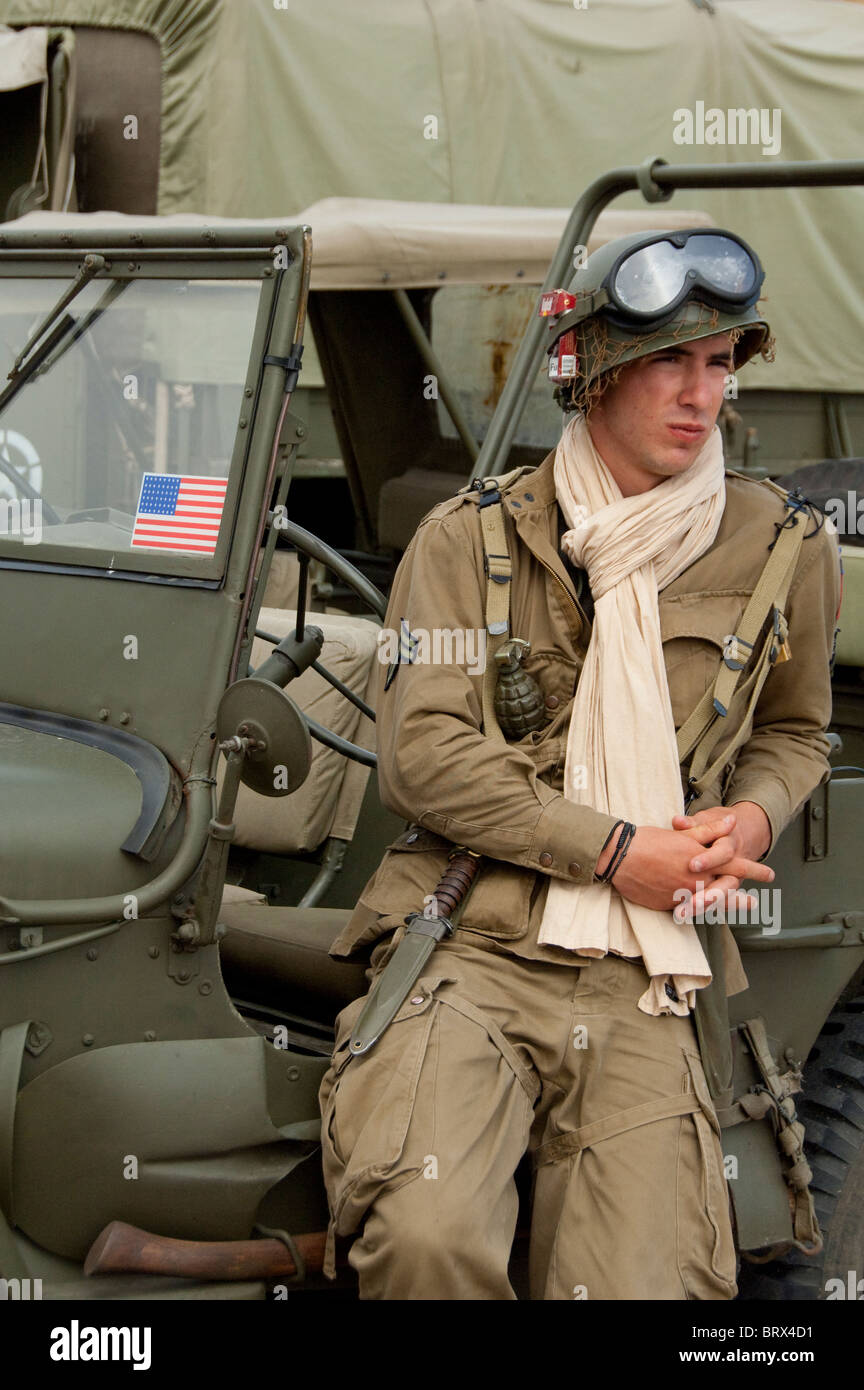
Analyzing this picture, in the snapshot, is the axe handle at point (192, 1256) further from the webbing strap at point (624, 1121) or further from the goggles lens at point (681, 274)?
the goggles lens at point (681, 274)

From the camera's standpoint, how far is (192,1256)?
229 centimetres

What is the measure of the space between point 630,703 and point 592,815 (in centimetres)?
19

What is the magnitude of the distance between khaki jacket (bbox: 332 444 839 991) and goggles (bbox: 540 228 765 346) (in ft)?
1.05

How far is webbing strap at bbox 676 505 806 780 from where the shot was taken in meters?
2.48

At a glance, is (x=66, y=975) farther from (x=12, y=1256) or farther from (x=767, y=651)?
(x=767, y=651)

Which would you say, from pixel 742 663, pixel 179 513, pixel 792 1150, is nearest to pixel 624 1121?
pixel 792 1150

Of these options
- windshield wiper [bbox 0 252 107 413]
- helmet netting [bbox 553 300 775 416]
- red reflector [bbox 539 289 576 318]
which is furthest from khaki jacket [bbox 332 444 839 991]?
windshield wiper [bbox 0 252 107 413]

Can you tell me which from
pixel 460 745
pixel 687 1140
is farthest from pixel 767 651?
pixel 687 1140

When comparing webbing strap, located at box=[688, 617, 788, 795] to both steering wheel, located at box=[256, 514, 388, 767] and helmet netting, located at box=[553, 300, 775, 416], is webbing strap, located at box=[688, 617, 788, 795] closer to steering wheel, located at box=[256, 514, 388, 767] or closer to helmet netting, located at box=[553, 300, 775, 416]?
helmet netting, located at box=[553, 300, 775, 416]

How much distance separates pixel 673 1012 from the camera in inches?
93.2

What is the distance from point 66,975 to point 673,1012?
897mm

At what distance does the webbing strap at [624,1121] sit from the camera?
2.27 metres

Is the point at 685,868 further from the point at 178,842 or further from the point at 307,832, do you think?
the point at 307,832

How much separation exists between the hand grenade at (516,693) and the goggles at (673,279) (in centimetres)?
54
